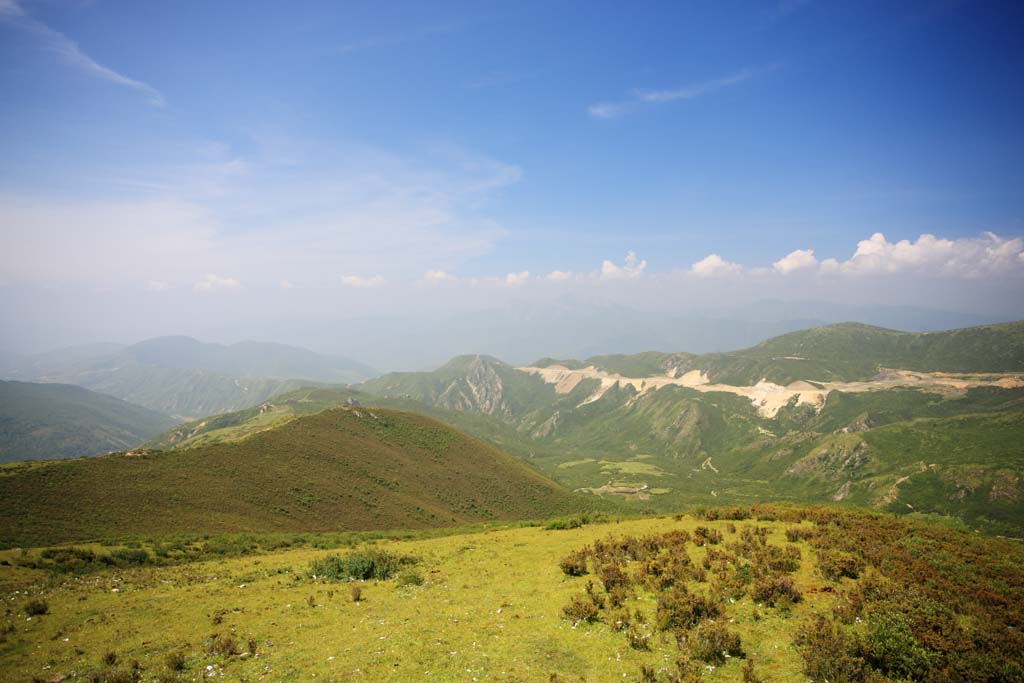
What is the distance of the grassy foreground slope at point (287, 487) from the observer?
131 feet

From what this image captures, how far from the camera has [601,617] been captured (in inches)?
567

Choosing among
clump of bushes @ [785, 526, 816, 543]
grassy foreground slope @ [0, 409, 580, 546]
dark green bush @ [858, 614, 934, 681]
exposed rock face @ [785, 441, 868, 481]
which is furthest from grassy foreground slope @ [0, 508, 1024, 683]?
exposed rock face @ [785, 441, 868, 481]

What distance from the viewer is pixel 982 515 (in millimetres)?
95062

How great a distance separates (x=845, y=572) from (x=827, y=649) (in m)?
6.40

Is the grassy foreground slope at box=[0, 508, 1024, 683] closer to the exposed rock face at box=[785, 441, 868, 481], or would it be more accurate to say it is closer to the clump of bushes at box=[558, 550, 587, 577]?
the clump of bushes at box=[558, 550, 587, 577]

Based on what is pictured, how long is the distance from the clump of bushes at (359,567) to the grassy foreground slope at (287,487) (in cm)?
2650

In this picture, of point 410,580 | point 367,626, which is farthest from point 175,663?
point 410,580

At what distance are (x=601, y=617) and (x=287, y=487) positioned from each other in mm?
53590

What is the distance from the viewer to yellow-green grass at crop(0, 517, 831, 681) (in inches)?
483

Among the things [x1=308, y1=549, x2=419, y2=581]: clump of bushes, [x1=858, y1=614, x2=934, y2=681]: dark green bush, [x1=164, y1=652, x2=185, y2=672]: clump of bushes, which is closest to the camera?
[x1=858, y1=614, x2=934, y2=681]: dark green bush

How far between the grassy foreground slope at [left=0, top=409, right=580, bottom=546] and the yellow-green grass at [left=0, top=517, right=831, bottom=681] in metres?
19.2

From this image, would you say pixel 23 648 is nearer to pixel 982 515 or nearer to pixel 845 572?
pixel 845 572

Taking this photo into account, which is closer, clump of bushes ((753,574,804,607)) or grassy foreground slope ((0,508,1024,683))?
grassy foreground slope ((0,508,1024,683))

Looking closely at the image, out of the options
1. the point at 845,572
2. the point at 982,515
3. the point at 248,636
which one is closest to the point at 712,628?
the point at 845,572
